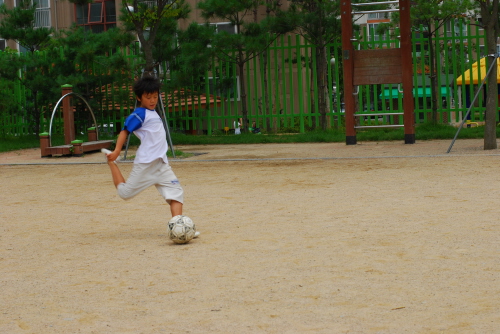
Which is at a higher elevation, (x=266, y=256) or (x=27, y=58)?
(x=27, y=58)

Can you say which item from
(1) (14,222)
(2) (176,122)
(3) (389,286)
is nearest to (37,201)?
(1) (14,222)

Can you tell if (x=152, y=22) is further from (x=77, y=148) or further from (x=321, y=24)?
(x=321, y=24)

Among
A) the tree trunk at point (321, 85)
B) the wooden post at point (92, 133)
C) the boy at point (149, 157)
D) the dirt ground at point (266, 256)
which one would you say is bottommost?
the dirt ground at point (266, 256)

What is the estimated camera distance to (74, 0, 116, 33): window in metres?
39.5

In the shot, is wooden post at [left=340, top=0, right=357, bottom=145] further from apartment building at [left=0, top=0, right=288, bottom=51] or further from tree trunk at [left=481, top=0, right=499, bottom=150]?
apartment building at [left=0, top=0, right=288, bottom=51]

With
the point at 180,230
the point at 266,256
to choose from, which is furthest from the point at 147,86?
the point at 266,256

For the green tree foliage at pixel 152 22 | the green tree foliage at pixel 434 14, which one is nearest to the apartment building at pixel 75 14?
the green tree foliage at pixel 152 22

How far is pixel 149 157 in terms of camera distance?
6.44 meters

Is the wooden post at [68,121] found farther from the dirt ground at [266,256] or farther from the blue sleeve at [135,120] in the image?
the blue sleeve at [135,120]

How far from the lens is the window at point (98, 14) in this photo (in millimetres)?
39531

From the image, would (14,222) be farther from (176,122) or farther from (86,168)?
(176,122)

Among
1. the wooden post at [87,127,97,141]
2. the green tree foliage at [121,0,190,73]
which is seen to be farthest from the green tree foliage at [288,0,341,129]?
the wooden post at [87,127,97,141]

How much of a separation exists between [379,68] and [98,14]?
1067 inches

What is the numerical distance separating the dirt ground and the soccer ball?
73 mm
